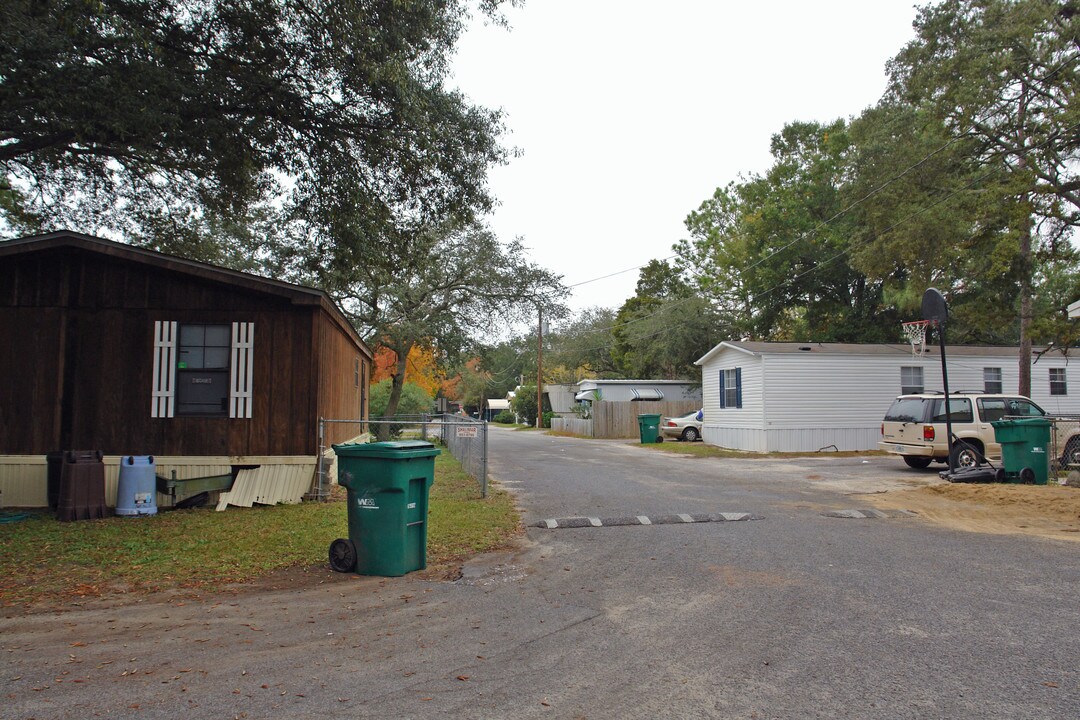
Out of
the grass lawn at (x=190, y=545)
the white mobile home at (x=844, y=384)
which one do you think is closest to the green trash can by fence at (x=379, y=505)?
the grass lawn at (x=190, y=545)

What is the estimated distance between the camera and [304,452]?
11289mm

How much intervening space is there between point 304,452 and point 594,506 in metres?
4.56

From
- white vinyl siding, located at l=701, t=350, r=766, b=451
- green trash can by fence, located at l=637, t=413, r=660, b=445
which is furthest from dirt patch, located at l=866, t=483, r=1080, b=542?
green trash can by fence, located at l=637, t=413, r=660, b=445

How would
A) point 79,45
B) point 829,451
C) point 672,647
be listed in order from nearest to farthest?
point 672,647, point 79,45, point 829,451

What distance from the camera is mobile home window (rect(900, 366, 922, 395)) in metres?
22.4

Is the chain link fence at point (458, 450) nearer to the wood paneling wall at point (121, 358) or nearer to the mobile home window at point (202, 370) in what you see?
the wood paneling wall at point (121, 358)

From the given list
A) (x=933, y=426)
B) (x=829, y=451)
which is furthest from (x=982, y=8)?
(x=829, y=451)

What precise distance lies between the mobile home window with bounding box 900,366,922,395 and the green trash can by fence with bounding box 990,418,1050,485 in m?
10.5

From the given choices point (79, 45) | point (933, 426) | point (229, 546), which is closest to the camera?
point (229, 546)

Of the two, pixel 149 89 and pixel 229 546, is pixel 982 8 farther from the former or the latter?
pixel 229 546

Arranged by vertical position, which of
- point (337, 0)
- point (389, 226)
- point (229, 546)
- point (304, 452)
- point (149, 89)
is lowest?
point (229, 546)

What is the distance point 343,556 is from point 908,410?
14.0m

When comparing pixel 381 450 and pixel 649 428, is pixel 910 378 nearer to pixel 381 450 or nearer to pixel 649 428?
pixel 649 428

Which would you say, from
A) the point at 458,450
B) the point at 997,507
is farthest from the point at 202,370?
the point at 997,507
